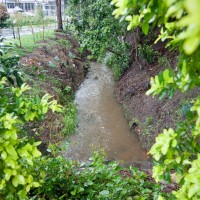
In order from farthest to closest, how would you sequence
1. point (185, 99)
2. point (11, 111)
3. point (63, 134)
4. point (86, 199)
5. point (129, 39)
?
point (129, 39), point (63, 134), point (185, 99), point (86, 199), point (11, 111)

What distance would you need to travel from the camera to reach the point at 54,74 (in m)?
6.90

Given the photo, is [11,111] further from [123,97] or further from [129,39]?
[129,39]

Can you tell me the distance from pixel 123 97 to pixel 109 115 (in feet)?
2.52

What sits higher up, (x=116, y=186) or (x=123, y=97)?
(x=116, y=186)

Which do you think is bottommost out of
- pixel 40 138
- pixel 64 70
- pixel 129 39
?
pixel 40 138

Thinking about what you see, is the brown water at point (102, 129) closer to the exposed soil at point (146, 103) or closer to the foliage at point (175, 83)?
the exposed soil at point (146, 103)

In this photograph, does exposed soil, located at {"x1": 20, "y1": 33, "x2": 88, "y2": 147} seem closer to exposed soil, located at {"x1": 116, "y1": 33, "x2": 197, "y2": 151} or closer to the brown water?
the brown water

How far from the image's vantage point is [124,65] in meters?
7.41

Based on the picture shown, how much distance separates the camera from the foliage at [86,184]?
1.92 meters

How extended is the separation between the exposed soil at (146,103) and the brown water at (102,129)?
0.69ft

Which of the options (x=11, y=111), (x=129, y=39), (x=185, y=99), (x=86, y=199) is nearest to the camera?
(x=11, y=111)

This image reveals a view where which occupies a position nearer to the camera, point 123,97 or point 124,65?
point 123,97

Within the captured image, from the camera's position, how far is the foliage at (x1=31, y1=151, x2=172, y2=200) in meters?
1.92

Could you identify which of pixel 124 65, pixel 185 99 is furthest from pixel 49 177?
pixel 124 65
